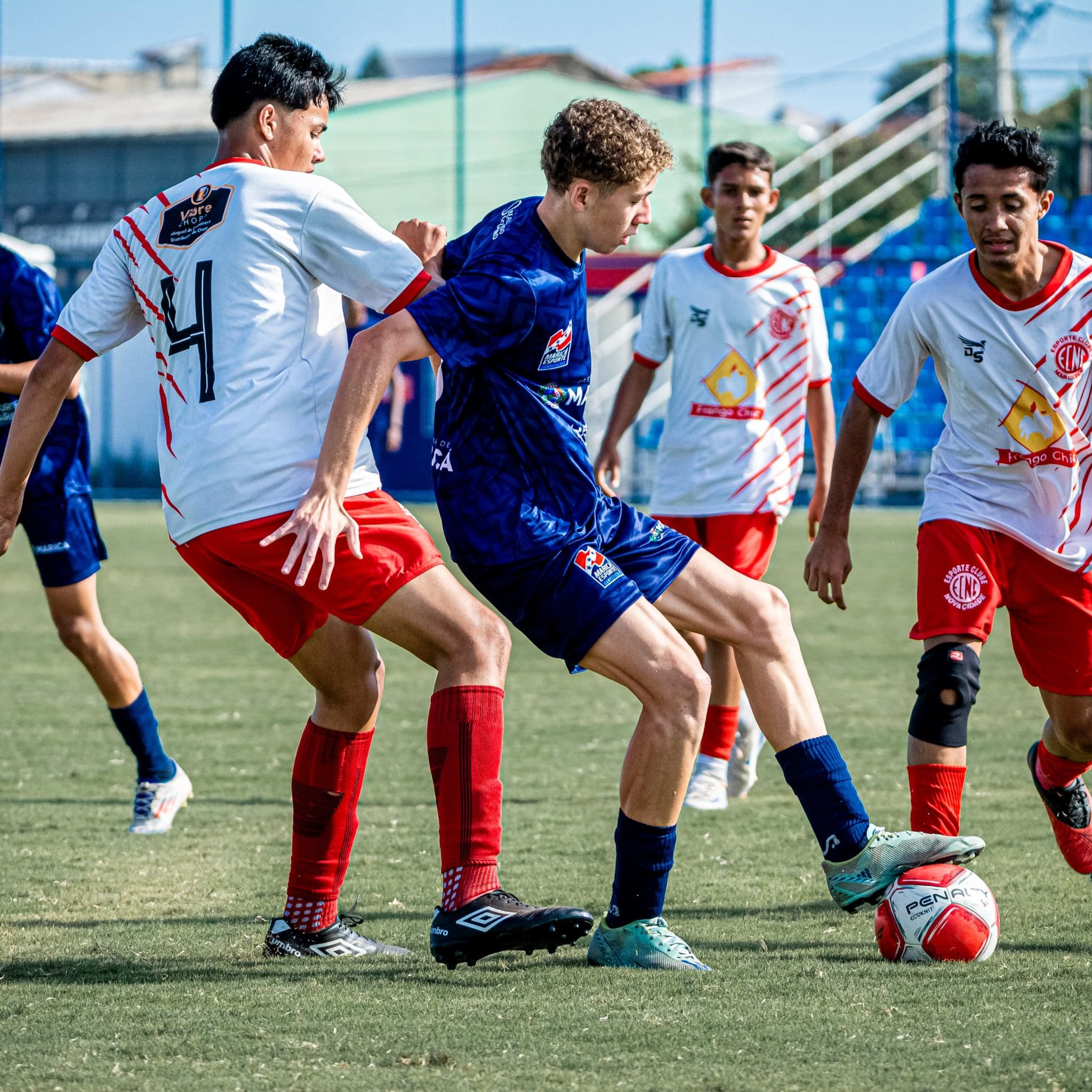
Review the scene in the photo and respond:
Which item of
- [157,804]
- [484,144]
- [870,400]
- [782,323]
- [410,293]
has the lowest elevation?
[484,144]

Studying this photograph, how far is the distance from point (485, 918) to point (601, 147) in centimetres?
172

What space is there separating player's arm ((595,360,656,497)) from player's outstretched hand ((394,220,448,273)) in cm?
242

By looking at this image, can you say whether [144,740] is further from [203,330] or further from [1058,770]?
[1058,770]

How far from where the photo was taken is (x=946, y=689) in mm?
4207

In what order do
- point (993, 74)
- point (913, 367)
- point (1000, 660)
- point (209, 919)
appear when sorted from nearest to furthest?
point (209, 919) < point (913, 367) < point (1000, 660) < point (993, 74)

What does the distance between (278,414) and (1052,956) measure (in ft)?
7.31

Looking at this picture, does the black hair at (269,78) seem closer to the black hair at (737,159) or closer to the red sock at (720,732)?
the black hair at (737,159)

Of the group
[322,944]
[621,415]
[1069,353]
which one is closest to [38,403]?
[322,944]

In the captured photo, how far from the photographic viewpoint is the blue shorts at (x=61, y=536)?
5.56 meters

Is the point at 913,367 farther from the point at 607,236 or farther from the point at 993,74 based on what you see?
the point at 993,74

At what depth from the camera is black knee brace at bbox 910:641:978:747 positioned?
4199 mm

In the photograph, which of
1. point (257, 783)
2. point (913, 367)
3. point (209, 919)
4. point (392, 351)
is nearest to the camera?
point (392, 351)

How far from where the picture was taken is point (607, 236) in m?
3.65

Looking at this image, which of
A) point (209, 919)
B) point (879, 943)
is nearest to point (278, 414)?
point (209, 919)
